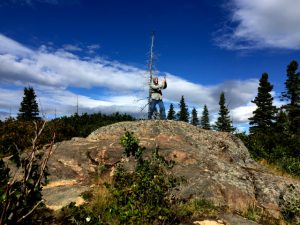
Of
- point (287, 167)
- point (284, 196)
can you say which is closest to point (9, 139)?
point (284, 196)

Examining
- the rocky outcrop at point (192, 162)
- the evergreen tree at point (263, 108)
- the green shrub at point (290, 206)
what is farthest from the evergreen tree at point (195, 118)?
the green shrub at point (290, 206)

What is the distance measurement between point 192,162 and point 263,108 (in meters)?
36.5

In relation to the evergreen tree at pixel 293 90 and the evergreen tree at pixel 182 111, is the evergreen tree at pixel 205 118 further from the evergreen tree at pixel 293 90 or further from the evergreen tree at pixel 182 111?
the evergreen tree at pixel 293 90

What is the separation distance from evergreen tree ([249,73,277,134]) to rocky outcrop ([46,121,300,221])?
107ft

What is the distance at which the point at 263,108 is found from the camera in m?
44.8

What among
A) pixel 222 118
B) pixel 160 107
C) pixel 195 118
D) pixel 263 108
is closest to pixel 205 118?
pixel 195 118

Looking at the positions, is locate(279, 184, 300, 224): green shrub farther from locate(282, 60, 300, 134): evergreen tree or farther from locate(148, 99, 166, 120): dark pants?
locate(282, 60, 300, 134): evergreen tree

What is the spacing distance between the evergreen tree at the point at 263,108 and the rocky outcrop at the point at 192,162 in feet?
107

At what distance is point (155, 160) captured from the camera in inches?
400

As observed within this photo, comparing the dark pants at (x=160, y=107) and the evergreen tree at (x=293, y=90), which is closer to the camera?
the dark pants at (x=160, y=107)

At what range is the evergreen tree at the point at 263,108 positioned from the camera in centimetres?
4459

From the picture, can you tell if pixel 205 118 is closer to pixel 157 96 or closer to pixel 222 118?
pixel 222 118

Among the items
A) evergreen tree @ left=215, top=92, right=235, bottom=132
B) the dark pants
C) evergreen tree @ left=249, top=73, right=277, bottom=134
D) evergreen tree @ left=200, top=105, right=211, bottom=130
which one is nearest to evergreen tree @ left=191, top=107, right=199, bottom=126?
evergreen tree @ left=200, top=105, right=211, bottom=130

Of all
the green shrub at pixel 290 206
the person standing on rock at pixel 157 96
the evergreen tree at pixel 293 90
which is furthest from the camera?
the evergreen tree at pixel 293 90
